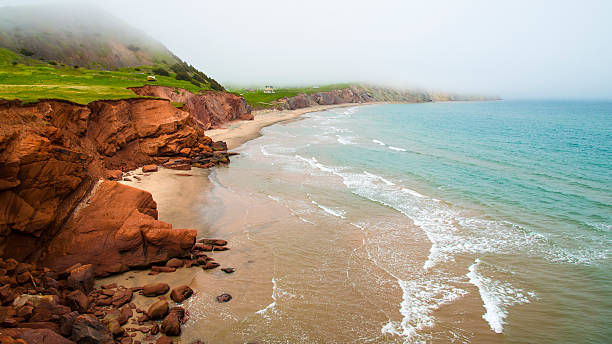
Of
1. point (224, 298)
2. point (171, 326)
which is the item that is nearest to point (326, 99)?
point (224, 298)

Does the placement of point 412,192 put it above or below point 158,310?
below

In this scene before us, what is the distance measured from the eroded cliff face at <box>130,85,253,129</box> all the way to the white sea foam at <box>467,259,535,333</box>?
31208 mm

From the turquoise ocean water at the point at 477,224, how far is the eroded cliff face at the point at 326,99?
8224 centimetres

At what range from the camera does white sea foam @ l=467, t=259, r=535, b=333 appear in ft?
33.9

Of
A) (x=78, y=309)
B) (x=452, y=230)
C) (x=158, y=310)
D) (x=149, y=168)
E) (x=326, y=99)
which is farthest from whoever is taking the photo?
(x=326, y=99)

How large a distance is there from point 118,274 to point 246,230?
6169mm

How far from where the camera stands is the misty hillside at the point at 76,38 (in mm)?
66062

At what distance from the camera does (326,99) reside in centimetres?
15712

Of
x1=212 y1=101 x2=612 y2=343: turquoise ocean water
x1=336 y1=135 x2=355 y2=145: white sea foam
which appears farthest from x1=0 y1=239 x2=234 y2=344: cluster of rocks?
x1=336 y1=135 x2=355 y2=145: white sea foam

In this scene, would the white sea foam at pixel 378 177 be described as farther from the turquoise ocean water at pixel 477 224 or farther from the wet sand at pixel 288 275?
the wet sand at pixel 288 275

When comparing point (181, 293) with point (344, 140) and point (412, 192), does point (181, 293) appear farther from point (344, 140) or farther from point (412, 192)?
point (344, 140)

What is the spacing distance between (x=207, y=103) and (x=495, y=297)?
5591 cm

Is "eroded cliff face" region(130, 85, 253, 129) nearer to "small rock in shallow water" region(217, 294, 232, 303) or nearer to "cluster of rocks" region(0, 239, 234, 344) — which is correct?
"cluster of rocks" region(0, 239, 234, 344)

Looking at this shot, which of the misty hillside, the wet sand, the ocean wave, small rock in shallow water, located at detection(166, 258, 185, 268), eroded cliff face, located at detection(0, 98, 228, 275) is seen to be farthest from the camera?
the misty hillside
